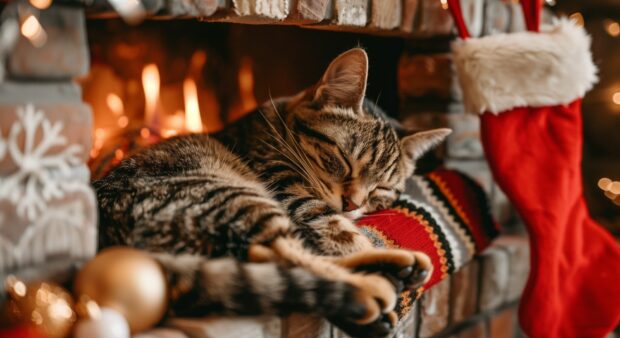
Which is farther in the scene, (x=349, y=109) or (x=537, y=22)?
(x=537, y=22)

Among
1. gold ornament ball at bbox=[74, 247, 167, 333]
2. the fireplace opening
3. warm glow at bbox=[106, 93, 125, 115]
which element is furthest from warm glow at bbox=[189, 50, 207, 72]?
gold ornament ball at bbox=[74, 247, 167, 333]

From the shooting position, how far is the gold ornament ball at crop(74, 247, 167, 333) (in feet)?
2.23

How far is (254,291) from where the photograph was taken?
72 centimetres

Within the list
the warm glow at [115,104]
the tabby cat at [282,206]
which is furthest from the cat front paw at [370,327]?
the warm glow at [115,104]

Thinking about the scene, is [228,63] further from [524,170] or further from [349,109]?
[524,170]

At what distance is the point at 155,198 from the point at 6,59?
0.94ft

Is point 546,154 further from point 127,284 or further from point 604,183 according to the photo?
point 127,284

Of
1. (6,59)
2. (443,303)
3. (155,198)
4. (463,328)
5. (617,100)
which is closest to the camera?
(6,59)

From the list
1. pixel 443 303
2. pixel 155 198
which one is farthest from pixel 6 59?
pixel 443 303

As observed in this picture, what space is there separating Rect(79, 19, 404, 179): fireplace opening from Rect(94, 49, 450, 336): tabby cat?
339 mm

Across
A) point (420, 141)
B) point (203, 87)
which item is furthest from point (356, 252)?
point (203, 87)

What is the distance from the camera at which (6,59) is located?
0.67 metres

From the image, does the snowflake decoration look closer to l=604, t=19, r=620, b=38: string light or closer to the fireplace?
the fireplace

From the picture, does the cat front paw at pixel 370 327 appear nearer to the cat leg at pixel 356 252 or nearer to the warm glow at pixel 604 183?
the cat leg at pixel 356 252
